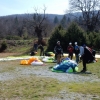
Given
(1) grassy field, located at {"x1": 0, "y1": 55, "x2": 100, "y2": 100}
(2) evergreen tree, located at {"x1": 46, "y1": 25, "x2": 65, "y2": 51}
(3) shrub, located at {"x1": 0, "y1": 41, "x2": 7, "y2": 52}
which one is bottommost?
(3) shrub, located at {"x1": 0, "y1": 41, "x2": 7, "y2": 52}

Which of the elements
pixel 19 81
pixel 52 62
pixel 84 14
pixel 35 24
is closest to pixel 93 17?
pixel 84 14

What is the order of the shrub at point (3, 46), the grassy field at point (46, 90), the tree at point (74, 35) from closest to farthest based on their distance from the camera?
the grassy field at point (46, 90) → the tree at point (74, 35) → the shrub at point (3, 46)

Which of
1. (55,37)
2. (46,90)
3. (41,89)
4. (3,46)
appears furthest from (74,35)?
(46,90)

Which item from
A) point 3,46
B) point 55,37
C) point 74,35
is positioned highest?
point 74,35

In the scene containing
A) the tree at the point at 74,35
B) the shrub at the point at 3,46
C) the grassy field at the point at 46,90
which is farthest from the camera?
the shrub at the point at 3,46

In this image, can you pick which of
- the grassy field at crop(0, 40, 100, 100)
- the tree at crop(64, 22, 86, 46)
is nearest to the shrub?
the tree at crop(64, 22, 86, 46)

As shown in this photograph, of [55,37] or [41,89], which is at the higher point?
[55,37]

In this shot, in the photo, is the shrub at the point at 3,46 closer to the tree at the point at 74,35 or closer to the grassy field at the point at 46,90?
the tree at the point at 74,35

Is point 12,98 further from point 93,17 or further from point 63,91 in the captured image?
point 93,17

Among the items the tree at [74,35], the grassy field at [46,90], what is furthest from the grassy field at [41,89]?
the tree at [74,35]

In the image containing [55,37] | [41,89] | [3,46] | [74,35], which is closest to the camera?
[41,89]

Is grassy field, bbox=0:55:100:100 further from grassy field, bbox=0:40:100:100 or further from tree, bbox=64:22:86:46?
tree, bbox=64:22:86:46

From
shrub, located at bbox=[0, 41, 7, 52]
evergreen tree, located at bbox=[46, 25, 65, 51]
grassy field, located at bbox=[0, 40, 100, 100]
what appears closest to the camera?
grassy field, located at bbox=[0, 40, 100, 100]

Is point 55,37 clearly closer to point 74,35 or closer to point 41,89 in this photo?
point 74,35
